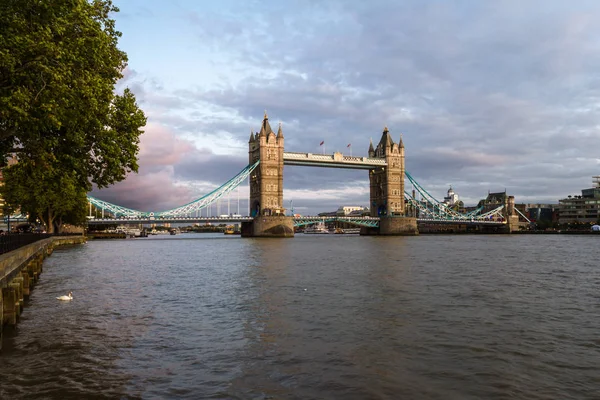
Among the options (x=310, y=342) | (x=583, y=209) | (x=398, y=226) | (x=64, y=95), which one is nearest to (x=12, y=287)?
(x=64, y=95)

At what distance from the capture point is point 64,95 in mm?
14492

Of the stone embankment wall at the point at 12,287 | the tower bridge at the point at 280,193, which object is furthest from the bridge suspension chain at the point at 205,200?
the stone embankment wall at the point at 12,287

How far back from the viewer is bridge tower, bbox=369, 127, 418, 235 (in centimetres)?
11344

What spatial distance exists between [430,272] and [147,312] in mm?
16234

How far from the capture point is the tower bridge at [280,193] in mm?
96250

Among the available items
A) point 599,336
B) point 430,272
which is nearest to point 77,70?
point 599,336

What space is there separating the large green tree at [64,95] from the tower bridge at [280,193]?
65.0 metres

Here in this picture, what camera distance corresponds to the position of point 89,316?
14320 millimetres

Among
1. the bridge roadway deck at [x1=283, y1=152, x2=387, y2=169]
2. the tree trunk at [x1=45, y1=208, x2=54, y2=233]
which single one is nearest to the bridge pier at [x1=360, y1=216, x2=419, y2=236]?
the bridge roadway deck at [x1=283, y1=152, x2=387, y2=169]

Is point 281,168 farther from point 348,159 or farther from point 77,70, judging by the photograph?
point 77,70

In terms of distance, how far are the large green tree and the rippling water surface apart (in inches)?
198

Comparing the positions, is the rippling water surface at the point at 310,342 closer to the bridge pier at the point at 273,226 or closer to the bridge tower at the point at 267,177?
the bridge pier at the point at 273,226

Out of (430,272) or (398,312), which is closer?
(398,312)

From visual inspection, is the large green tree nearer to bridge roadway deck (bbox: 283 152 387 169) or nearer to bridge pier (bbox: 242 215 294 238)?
bridge pier (bbox: 242 215 294 238)
